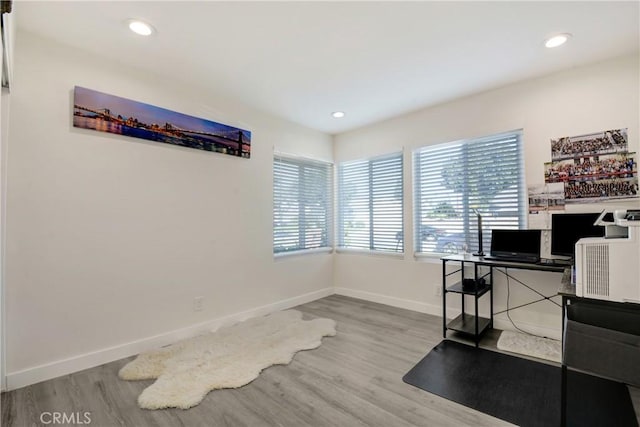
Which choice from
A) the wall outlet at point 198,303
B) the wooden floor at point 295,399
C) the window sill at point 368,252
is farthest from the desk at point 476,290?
the wall outlet at point 198,303

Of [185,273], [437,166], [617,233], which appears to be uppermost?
[437,166]

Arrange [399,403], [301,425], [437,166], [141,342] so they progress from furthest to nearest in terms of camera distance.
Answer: [437,166]
[141,342]
[399,403]
[301,425]

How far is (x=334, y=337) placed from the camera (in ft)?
9.91

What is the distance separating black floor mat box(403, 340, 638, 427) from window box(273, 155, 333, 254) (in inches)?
88.3

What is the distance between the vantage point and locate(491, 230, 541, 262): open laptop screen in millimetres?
2770

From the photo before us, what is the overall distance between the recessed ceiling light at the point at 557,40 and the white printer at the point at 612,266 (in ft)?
4.70

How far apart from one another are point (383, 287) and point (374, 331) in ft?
3.49

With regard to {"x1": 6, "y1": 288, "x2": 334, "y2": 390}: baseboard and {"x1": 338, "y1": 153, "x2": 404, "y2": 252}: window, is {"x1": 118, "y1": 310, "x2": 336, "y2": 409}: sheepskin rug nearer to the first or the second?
{"x1": 6, "y1": 288, "x2": 334, "y2": 390}: baseboard

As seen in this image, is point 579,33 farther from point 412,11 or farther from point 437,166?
point 437,166

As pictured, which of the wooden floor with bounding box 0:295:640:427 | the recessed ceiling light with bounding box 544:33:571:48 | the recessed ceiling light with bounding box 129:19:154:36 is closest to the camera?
the wooden floor with bounding box 0:295:640:427

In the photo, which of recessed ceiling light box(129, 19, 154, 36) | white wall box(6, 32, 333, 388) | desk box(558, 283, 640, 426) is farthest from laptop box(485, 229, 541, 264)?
recessed ceiling light box(129, 19, 154, 36)

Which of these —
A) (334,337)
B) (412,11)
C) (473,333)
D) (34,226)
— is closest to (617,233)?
(473,333)

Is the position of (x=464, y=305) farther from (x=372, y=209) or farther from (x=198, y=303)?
(x=198, y=303)

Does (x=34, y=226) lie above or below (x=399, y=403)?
above
